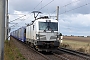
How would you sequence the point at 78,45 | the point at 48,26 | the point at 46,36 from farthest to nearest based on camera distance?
1. the point at 78,45
2. the point at 48,26
3. the point at 46,36

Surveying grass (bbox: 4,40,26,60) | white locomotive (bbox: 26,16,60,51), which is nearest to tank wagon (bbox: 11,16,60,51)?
white locomotive (bbox: 26,16,60,51)

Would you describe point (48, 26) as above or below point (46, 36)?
above

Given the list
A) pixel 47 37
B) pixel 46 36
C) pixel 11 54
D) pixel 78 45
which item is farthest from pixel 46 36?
pixel 78 45

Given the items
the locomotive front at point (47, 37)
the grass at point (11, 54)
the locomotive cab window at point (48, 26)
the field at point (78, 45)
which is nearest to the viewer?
the grass at point (11, 54)

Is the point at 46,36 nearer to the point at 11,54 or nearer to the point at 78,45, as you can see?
the point at 11,54

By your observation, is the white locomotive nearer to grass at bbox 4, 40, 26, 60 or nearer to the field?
grass at bbox 4, 40, 26, 60

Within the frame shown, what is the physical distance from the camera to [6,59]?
13.8 metres

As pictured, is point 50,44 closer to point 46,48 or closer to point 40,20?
point 46,48

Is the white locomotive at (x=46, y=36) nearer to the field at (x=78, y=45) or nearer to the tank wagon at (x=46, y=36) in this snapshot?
the tank wagon at (x=46, y=36)

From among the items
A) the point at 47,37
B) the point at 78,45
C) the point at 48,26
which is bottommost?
the point at 78,45

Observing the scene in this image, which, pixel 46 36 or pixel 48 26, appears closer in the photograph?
pixel 46 36

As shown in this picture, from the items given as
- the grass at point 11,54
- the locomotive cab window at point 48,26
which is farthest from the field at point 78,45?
the grass at point 11,54

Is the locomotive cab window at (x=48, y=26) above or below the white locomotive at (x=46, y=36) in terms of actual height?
above

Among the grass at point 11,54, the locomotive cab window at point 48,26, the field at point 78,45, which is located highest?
the locomotive cab window at point 48,26
